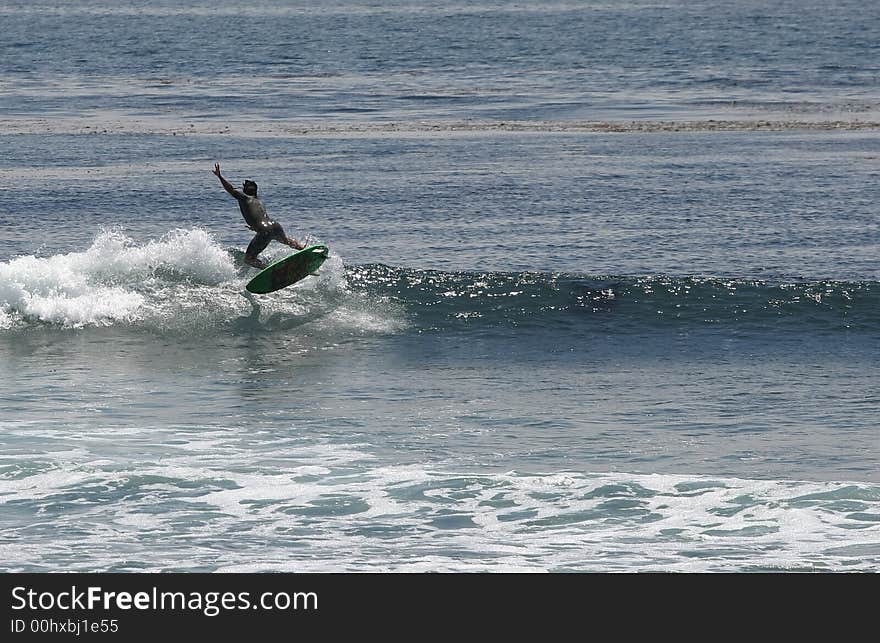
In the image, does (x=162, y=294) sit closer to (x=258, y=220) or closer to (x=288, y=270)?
(x=288, y=270)

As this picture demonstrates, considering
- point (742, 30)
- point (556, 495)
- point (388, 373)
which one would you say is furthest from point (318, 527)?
point (742, 30)

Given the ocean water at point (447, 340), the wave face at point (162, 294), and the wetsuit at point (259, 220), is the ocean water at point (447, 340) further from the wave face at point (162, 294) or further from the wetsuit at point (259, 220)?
the wetsuit at point (259, 220)

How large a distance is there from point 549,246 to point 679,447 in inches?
405

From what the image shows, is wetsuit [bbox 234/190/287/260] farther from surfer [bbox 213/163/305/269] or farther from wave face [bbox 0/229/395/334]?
wave face [bbox 0/229/395/334]

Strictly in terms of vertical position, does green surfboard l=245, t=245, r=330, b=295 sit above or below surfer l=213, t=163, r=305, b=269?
below

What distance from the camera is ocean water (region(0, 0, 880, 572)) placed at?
13906 millimetres

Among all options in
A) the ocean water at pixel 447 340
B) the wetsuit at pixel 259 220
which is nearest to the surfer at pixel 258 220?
the wetsuit at pixel 259 220

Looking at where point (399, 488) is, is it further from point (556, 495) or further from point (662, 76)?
point (662, 76)

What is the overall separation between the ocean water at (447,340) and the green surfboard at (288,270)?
25.1 inches

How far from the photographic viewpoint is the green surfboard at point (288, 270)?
2230 cm

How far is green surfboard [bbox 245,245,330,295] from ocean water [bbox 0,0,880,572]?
0.64 meters

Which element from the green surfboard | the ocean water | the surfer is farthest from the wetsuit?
the ocean water
